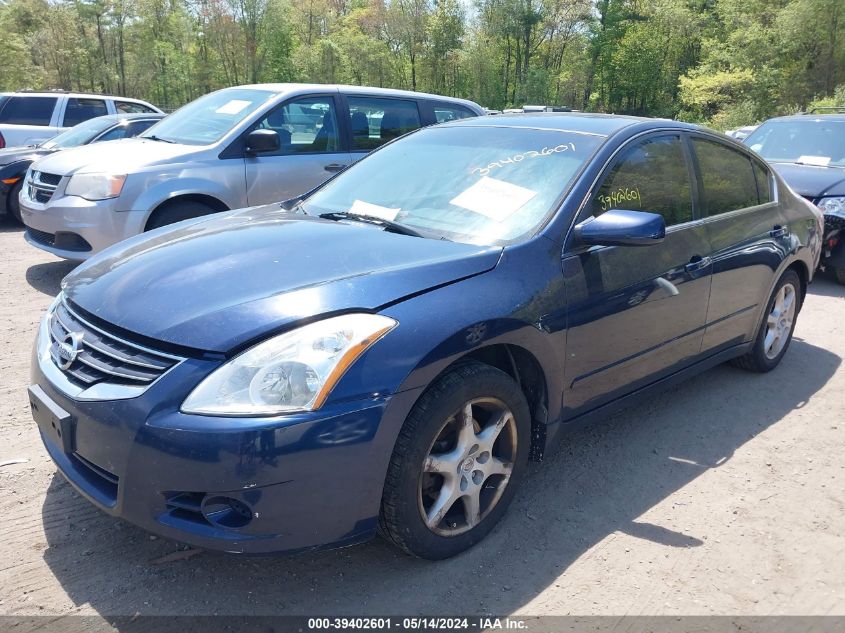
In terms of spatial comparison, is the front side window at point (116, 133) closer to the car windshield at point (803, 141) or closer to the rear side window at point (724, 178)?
the rear side window at point (724, 178)

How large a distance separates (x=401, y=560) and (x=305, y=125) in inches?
194

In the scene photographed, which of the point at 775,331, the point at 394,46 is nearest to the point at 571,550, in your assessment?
the point at 775,331

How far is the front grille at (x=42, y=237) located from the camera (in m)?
5.98

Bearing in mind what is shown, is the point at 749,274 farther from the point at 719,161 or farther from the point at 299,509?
the point at 299,509

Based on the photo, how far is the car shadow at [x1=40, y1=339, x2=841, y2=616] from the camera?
239cm

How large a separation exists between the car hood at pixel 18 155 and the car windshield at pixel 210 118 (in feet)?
10.6

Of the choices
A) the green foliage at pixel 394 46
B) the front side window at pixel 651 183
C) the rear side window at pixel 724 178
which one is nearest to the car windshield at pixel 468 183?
the front side window at pixel 651 183

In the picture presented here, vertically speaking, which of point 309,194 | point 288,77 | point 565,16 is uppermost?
point 565,16

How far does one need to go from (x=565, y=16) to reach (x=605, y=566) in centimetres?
5857

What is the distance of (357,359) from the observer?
2.19 meters

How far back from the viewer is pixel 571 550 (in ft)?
9.08

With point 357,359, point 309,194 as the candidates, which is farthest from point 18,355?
point 357,359

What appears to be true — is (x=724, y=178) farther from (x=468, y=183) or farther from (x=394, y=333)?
(x=394, y=333)

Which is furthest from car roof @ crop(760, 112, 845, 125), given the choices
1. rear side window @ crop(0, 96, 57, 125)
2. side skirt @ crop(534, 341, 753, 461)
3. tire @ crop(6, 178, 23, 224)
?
rear side window @ crop(0, 96, 57, 125)
